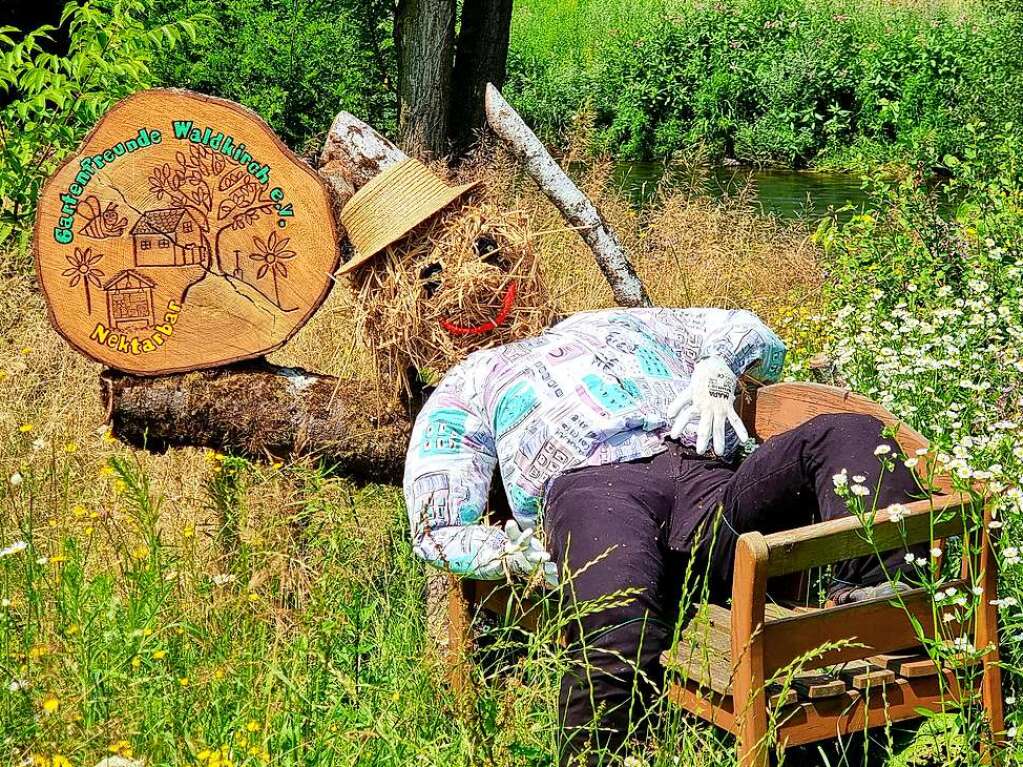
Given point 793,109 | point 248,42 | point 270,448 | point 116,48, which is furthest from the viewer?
point 793,109

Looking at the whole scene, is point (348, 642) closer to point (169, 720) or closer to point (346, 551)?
point (346, 551)

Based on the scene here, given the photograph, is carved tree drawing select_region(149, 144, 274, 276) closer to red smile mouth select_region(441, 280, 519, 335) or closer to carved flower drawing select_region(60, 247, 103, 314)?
carved flower drawing select_region(60, 247, 103, 314)

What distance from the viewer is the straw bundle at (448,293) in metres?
3.09

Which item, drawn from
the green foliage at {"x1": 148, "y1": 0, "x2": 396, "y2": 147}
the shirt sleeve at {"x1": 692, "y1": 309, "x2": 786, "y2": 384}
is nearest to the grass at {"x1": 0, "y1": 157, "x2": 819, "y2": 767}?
the shirt sleeve at {"x1": 692, "y1": 309, "x2": 786, "y2": 384}

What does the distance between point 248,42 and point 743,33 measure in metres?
8.43

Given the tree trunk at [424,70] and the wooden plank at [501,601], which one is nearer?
the wooden plank at [501,601]

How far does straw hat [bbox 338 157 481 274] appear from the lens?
122 inches

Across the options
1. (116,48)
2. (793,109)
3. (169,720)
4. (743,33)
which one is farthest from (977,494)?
(743,33)

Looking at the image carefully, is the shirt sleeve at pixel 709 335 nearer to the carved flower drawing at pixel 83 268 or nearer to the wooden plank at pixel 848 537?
the wooden plank at pixel 848 537

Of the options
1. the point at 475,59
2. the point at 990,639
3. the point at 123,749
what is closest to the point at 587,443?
the point at 990,639

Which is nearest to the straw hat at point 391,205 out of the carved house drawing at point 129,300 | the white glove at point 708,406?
the carved house drawing at point 129,300

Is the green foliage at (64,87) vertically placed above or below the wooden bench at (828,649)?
above

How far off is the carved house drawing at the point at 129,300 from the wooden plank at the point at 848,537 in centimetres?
190

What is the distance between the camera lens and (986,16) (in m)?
15.9
